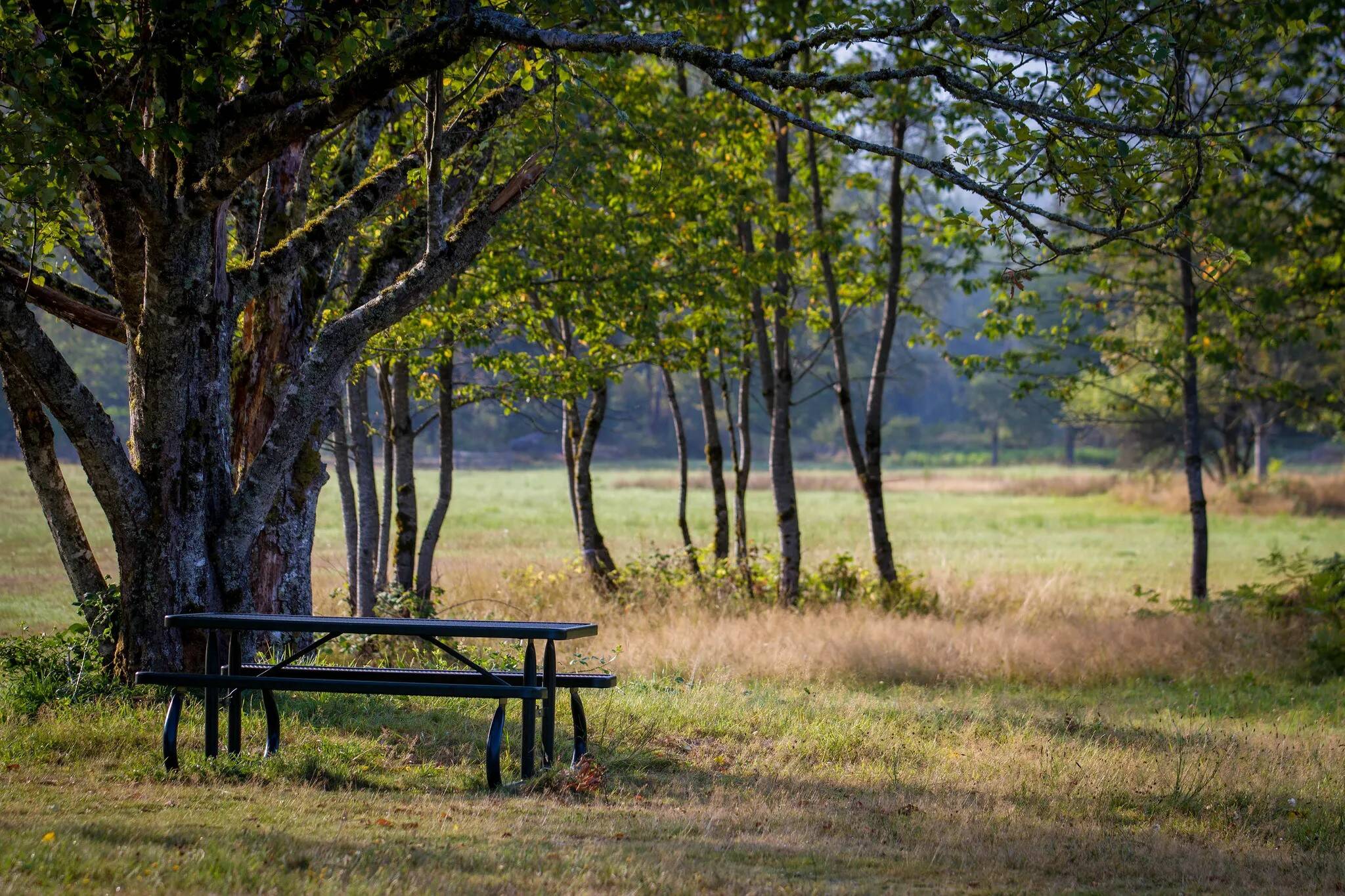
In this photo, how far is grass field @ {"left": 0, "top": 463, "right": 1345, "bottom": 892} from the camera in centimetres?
448

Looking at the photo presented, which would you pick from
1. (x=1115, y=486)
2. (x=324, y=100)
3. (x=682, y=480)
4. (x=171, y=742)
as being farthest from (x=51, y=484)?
(x=1115, y=486)

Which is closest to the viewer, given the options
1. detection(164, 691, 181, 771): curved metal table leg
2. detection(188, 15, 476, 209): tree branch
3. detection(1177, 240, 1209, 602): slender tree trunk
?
detection(164, 691, 181, 771): curved metal table leg

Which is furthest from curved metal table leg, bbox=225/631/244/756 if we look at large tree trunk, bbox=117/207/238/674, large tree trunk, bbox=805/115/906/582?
large tree trunk, bbox=805/115/906/582

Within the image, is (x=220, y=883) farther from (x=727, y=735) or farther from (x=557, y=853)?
(x=727, y=735)

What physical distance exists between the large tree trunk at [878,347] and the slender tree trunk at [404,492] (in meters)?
5.78

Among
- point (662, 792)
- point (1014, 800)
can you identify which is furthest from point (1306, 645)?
point (662, 792)

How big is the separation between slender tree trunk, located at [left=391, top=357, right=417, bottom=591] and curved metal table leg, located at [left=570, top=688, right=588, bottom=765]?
23.7ft

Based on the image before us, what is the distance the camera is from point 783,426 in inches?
601

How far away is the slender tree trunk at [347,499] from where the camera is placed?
46.2ft

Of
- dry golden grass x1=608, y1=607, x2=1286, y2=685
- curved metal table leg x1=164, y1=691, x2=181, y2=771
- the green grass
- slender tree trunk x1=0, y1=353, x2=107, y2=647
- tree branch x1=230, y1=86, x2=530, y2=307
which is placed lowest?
dry golden grass x1=608, y1=607, x2=1286, y2=685

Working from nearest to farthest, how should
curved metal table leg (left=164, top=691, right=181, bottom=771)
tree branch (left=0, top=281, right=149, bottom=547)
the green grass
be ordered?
the green grass < curved metal table leg (left=164, top=691, right=181, bottom=771) < tree branch (left=0, top=281, right=149, bottom=547)

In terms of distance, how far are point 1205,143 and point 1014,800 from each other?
12.0 feet

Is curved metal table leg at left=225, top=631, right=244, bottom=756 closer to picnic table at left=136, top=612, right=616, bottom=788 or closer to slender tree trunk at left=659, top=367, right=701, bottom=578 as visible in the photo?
picnic table at left=136, top=612, right=616, bottom=788

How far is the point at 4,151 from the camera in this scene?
22.5 ft
